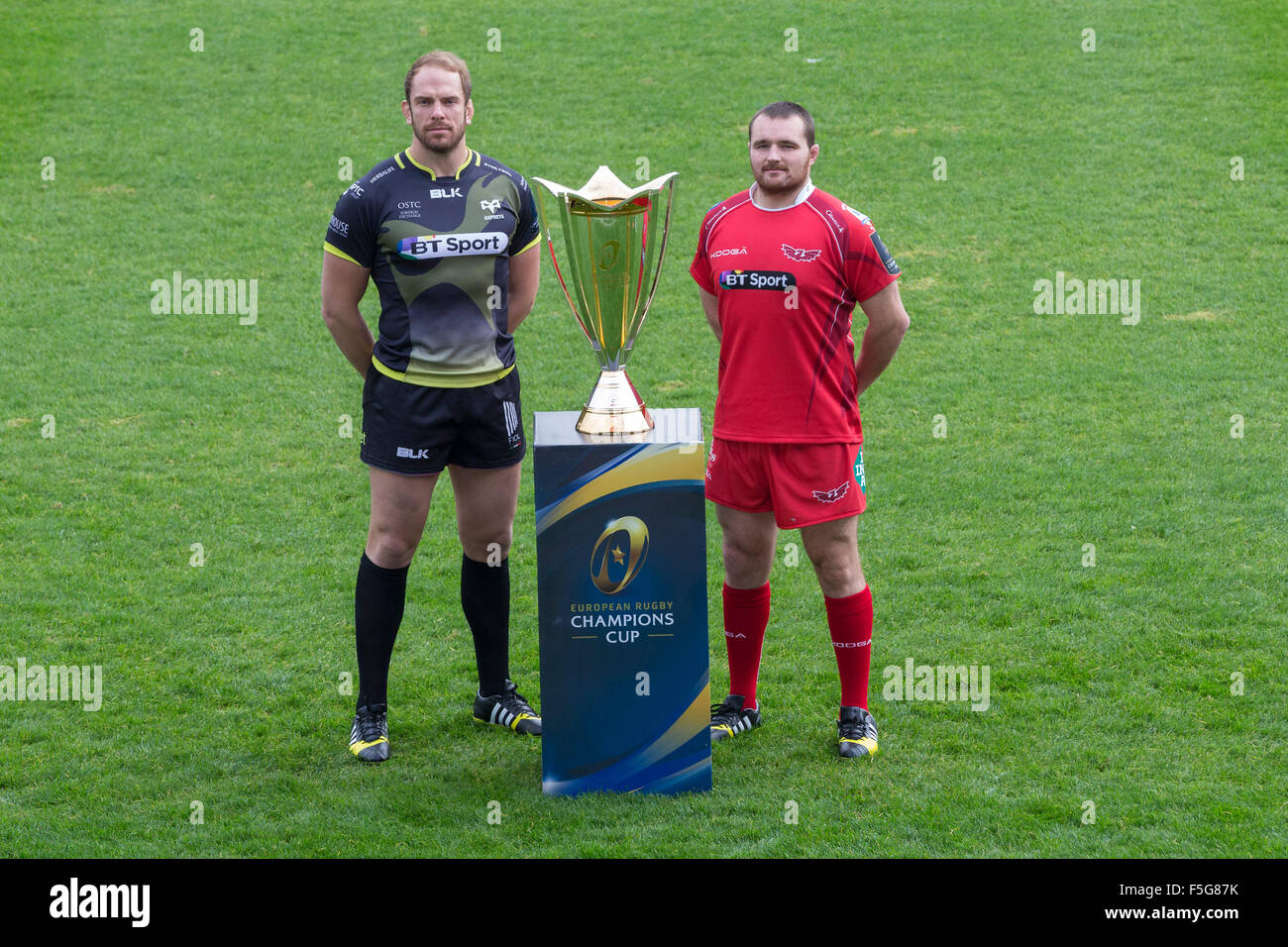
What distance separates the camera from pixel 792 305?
4.42 m

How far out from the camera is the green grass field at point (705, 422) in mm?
4508

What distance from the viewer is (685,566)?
4430mm

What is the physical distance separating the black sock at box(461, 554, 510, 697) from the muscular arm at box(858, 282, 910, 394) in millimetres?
1407

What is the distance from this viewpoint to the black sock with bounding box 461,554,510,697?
4.96m

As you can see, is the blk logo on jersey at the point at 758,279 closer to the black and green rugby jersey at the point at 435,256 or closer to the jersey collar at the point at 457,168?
the black and green rugby jersey at the point at 435,256

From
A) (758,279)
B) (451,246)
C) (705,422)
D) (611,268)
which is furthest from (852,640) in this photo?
(705,422)

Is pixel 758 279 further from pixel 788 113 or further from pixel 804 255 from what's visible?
pixel 788 113

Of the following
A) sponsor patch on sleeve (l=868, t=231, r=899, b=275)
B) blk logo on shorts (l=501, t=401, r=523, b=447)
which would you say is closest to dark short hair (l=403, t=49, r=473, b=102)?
blk logo on shorts (l=501, t=401, r=523, b=447)

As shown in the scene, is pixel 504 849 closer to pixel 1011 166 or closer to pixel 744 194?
pixel 744 194

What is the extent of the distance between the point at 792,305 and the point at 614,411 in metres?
0.64

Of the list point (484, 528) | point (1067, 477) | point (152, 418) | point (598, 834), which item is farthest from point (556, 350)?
point (598, 834)

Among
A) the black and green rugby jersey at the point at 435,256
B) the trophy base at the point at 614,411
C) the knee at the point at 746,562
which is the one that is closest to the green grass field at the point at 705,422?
Result: the knee at the point at 746,562
